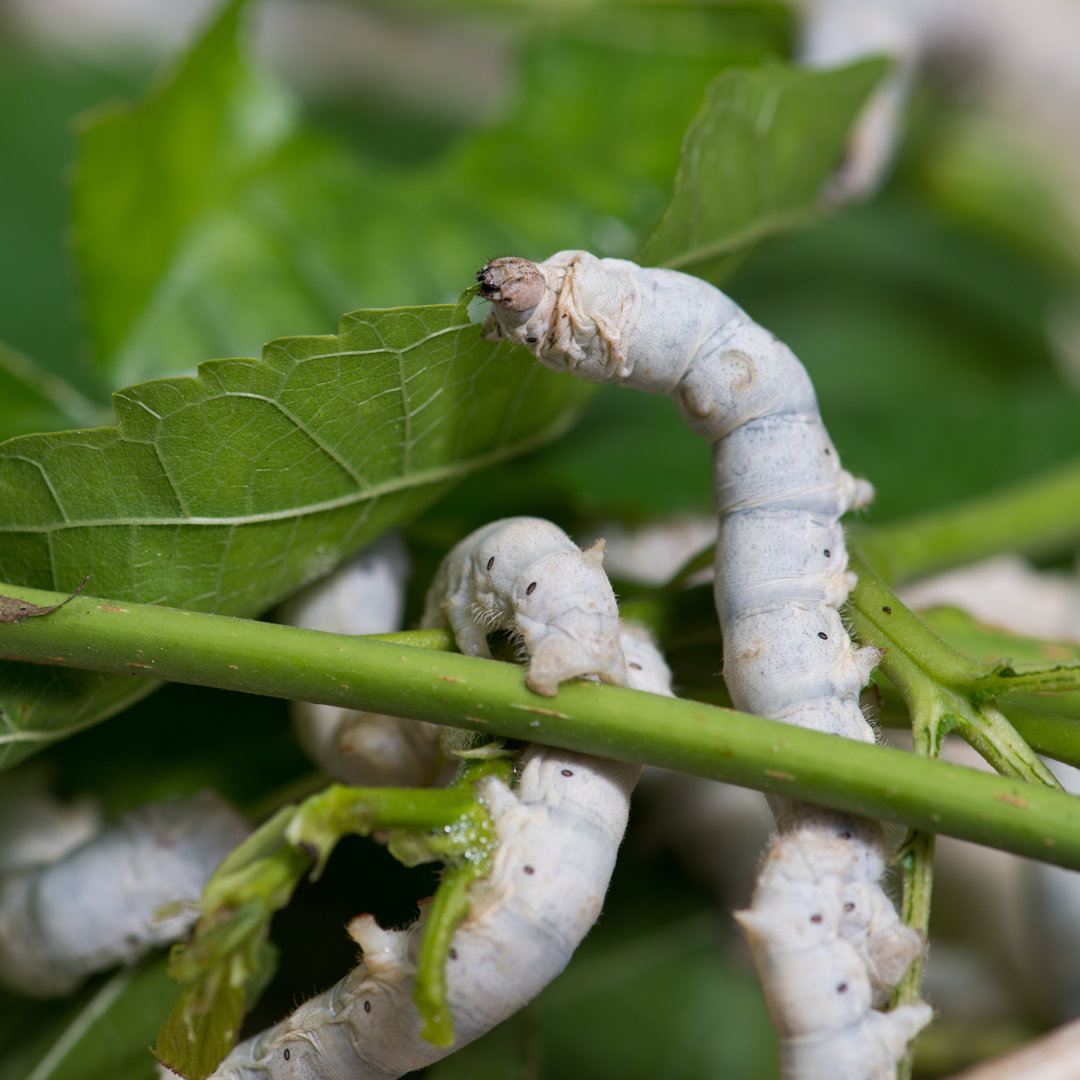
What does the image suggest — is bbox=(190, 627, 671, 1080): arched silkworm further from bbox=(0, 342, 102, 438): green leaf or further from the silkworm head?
bbox=(0, 342, 102, 438): green leaf

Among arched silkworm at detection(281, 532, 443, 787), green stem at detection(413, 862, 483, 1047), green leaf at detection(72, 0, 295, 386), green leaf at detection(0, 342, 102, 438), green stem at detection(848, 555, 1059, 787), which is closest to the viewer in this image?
green stem at detection(413, 862, 483, 1047)

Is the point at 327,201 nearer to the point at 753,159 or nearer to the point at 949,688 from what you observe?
the point at 753,159

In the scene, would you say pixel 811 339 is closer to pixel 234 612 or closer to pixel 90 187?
pixel 90 187

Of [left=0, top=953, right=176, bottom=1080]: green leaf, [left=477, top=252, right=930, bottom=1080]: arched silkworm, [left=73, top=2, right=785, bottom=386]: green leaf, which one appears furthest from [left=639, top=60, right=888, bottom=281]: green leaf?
[left=0, top=953, right=176, bottom=1080]: green leaf

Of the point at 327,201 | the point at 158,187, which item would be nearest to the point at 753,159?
the point at 327,201

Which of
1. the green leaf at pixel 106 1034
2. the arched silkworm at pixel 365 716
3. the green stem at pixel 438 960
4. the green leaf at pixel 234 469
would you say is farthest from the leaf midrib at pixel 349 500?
the green leaf at pixel 106 1034

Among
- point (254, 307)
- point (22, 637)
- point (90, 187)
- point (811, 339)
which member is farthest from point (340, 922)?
point (811, 339)

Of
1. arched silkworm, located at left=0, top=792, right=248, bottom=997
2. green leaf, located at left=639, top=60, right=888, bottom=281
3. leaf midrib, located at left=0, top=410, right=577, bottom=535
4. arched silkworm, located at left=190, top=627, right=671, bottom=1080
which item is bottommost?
arched silkworm, located at left=0, top=792, right=248, bottom=997

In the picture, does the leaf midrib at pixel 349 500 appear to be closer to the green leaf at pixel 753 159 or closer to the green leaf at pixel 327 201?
the green leaf at pixel 753 159
